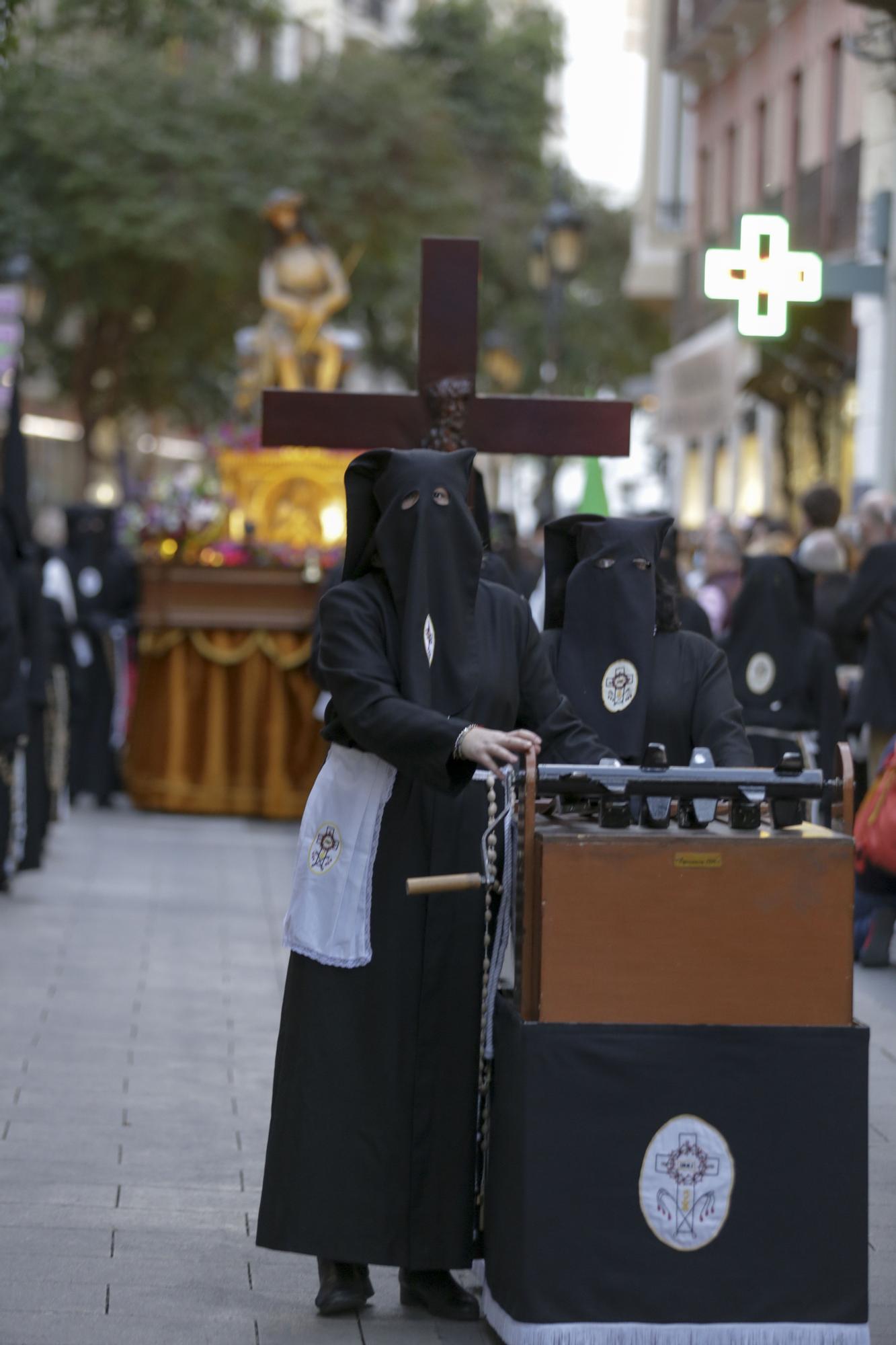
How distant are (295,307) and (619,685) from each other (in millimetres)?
11642

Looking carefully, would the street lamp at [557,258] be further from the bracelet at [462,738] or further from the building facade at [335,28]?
the building facade at [335,28]

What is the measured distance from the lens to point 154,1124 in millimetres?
7035

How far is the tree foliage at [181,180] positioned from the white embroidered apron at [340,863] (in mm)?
23533

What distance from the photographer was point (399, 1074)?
16.8 feet

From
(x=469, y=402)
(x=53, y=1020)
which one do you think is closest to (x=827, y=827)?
(x=469, y=402)

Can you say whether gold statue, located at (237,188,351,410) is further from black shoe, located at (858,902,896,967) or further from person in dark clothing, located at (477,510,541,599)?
black shoe, located at (858,902,896,967)

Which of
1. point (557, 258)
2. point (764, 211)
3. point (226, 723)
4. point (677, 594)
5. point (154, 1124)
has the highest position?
point (764, 211)

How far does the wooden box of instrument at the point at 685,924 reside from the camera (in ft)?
15.1

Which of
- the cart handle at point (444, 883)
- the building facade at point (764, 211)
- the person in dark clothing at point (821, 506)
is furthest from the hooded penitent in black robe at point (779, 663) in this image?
the cart handle at point (444, 883)

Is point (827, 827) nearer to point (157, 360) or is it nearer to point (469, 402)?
point (469, 402)

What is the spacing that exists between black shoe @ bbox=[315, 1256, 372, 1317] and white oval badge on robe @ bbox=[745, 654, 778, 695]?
17.5 feet

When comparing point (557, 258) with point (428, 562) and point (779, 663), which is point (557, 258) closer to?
point (779, 663)

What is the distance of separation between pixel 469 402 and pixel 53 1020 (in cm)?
271

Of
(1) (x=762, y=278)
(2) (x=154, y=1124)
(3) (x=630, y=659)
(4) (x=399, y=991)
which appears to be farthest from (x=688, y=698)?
(1) (x=762, y=278)
